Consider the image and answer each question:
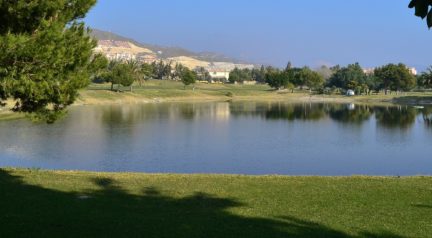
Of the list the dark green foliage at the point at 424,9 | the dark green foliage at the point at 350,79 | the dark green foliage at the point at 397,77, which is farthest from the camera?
the dark green foliage at the point at 350,79

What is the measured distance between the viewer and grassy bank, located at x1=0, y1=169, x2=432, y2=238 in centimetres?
917

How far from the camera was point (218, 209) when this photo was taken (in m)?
11.4

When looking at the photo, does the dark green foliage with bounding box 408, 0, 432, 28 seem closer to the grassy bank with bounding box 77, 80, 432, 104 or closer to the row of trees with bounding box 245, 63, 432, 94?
the grassy bank with bounding box 77, 80, 432, 104

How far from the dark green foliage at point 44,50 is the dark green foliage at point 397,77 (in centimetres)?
12128

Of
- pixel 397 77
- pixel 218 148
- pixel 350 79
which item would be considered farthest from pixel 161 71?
pixel 218 148

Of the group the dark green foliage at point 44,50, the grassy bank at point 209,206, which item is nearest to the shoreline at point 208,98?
the grassy bank at point 209,206

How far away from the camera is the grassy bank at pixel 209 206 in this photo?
9172 millimetres

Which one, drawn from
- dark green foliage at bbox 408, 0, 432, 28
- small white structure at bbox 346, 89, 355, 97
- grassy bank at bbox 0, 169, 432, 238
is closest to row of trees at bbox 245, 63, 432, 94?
small white structure at bbox 346, 89, 355, 97

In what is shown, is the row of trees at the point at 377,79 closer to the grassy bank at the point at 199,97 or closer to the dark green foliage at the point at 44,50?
the grassy bank at the point at 199,97

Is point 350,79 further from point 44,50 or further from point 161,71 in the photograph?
point 44,50

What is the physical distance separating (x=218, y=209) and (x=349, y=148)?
25.4 metres

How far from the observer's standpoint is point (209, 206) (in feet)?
39.0

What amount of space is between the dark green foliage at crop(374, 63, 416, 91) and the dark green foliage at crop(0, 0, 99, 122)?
121 metres

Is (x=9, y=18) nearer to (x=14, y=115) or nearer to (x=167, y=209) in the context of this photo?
(x=167, y=209)
